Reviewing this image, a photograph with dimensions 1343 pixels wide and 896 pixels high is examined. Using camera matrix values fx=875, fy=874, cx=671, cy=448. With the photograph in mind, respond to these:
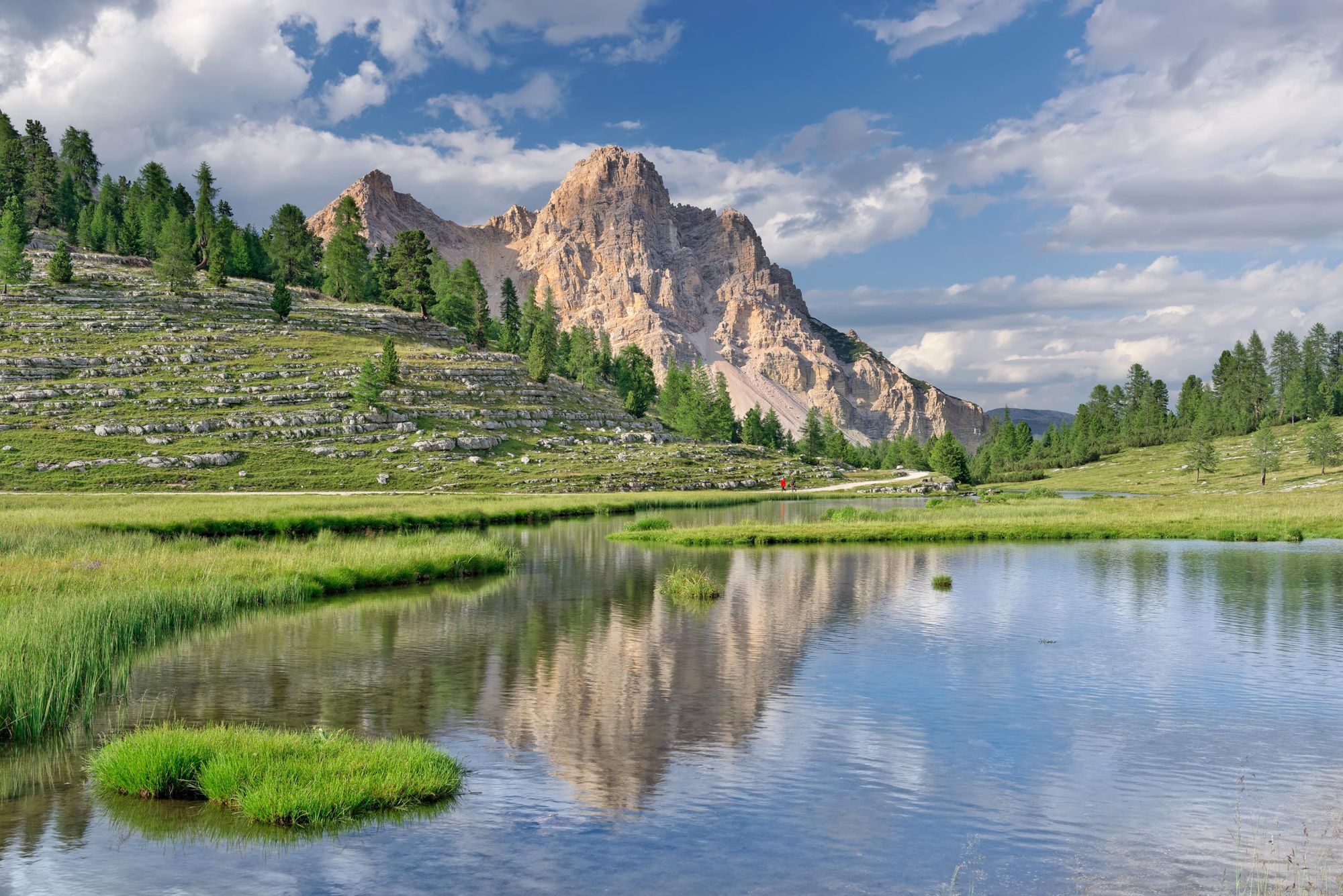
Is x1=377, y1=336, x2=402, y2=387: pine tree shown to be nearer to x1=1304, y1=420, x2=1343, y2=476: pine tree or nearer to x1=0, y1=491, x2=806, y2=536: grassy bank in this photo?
x1=0, y1=491, x2=806, y2=536: grassy bank

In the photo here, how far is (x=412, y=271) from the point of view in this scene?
185 meters

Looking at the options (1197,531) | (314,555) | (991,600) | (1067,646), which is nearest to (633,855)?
(1067,646)

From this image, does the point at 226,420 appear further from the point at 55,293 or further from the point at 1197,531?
the point at 1197,531

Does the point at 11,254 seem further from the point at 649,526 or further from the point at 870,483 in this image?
the point at 870,483

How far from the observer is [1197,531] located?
213ft

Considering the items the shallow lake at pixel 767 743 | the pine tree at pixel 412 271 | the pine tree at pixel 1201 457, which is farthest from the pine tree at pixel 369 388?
the pine tree at pixel 1201 457

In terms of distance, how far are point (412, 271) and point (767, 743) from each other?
181 m

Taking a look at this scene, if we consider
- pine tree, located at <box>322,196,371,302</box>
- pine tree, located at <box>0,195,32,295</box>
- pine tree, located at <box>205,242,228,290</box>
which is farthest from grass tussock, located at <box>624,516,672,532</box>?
pine tree, located at <box>322,196,371,302</box>

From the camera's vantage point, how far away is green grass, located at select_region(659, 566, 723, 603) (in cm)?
3847

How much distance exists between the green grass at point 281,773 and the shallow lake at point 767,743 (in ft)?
1.32

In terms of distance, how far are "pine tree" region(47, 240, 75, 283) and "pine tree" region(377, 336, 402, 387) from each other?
6564 centimetres

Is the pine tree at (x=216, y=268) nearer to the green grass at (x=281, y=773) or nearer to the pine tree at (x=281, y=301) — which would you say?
the pine tree at (x=281, y=301)

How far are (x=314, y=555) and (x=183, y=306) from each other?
140 metres

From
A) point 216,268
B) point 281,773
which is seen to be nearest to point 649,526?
point 281,773
